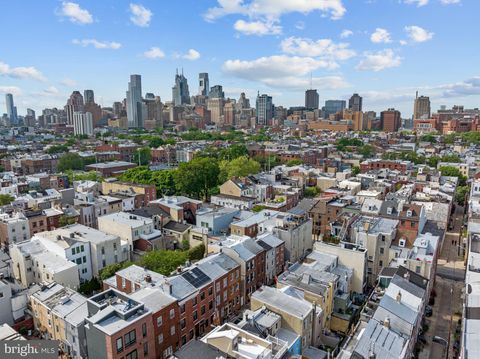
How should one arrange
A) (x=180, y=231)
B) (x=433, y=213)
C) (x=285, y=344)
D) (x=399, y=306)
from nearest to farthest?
(x=285, y=344), (x=399, y=306), (x=180, y=231), (x=433, y=213)

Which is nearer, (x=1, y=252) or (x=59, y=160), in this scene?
(x=1, y=252)

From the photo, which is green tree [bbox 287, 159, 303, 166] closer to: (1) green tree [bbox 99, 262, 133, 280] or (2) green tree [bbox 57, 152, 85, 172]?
(2) green tree [bbox 57, 152, 85, 172]

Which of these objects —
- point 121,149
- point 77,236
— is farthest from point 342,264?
point 121,149

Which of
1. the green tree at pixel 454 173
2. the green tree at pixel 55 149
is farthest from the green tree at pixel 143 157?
the green tree at pixel 454 173

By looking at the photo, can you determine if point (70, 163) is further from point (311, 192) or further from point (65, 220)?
point (311, 192)

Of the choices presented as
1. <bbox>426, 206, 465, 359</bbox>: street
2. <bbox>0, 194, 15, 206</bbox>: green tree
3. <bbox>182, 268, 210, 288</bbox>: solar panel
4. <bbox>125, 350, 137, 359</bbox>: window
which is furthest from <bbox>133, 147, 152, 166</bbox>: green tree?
<bbox>125, 350, 137, 359</bbox>: window

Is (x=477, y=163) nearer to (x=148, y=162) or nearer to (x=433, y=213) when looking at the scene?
(x=433, y=213)
